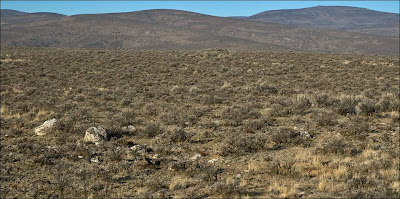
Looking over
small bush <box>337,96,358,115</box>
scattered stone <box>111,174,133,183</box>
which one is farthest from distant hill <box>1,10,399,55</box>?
scattered stone <box>111,174,133,183</box>

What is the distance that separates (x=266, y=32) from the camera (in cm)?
14025

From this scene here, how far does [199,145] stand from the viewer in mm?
10227

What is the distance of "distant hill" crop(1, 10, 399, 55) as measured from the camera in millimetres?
109250

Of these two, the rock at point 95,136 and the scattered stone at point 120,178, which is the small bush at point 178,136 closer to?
the rock at point 95,136

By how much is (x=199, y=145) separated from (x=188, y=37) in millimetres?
113816

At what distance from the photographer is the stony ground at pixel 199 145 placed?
23.4ft

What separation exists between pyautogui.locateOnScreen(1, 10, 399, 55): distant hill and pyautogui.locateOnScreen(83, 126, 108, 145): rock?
88105 millimetres

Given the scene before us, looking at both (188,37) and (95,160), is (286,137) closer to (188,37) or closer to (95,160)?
(95,160)

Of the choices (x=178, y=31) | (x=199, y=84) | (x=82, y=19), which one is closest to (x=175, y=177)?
(x=199, y=84)

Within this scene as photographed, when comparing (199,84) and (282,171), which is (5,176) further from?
(199,84)

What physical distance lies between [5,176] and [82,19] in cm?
15672

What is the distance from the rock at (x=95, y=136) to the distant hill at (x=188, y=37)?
88.1 meters

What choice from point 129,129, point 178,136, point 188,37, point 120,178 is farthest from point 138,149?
point 188,37

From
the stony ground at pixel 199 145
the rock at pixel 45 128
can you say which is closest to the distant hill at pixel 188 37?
the stony ground at pixel 199 145
